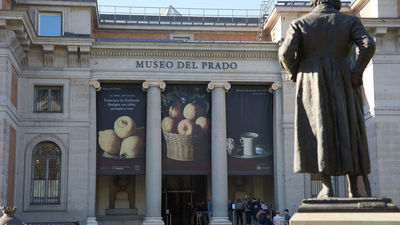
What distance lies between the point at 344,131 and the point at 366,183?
76 cm

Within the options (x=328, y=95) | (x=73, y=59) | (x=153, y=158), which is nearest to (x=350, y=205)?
(x=328, y=95)

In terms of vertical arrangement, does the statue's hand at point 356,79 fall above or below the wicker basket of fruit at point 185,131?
below

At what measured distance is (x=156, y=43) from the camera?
34.0 m

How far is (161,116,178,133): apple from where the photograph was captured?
34375 millimetres

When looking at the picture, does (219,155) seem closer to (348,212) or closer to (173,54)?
(173,54)

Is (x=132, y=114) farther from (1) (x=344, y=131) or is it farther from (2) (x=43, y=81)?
(1) (x=344, y=131)

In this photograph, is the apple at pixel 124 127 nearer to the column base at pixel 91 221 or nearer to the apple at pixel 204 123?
the apple at pixel 204 123

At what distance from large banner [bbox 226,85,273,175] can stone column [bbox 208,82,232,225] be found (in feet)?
1.97

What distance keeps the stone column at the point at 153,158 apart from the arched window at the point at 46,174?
14.4ft

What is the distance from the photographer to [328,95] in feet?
28.2

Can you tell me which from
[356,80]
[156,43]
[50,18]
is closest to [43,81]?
[50,18]

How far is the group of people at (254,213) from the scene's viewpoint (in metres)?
31.1

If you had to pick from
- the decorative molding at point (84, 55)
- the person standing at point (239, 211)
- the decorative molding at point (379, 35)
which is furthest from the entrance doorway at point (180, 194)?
the decorative molding at point (379, 35)

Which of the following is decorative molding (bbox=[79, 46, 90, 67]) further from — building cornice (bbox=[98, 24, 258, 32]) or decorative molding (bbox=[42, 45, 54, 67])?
building cornice (bbox=[98, 24, 258, 32])
